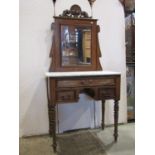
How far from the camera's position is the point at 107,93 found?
95.6 inches

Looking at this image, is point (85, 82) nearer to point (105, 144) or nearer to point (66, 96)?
point (66, 96)

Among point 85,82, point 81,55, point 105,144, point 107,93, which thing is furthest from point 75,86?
point 105,144

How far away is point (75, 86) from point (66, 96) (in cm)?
15

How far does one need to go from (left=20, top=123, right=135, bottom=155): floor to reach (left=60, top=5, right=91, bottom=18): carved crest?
62.0 inches

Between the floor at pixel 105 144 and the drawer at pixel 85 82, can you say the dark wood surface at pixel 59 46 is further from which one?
the floor at pixel 105 144

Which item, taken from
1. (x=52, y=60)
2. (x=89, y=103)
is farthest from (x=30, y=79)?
(x=89, y=103)

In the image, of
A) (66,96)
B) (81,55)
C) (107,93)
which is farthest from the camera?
(81,55)

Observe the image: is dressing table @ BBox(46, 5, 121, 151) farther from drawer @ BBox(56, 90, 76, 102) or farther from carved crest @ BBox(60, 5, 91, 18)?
drawer @ BBox(56, 90, 76, 102)

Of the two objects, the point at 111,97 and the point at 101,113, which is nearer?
the point at 111,97

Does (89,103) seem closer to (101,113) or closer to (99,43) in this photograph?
(101,113)

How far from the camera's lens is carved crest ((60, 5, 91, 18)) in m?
2.71

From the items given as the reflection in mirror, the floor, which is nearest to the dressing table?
the reflection in mirror

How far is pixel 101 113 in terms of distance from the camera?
9.84 feet

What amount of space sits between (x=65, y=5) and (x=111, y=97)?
133 cm
